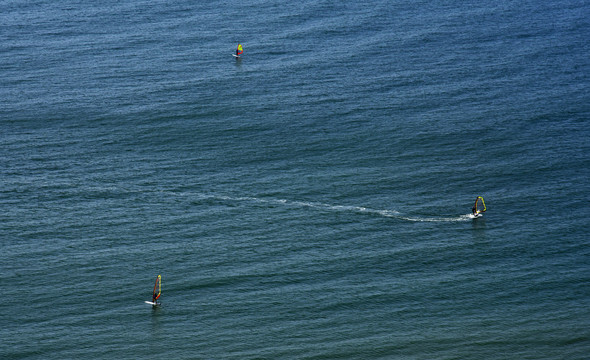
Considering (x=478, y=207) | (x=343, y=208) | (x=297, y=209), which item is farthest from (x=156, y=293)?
(x=478, y=207)

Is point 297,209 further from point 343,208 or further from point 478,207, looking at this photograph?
point 478,207

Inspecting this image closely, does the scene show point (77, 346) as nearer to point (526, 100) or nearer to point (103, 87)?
point (103, 87)

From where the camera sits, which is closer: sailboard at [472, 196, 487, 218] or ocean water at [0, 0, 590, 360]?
ocean water at [0, 0, 590, 360]

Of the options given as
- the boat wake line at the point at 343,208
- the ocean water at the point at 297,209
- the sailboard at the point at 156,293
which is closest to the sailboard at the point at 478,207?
the ocean water at the point at 297,209

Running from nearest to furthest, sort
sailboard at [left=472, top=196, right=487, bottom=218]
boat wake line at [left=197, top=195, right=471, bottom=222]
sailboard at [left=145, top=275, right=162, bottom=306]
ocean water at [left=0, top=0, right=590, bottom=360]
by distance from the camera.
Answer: ocean water at [left=0, top=0, right=590, bottom=360] < sailboard at [left=145, top=275, right=162, bottom=306] < sailboard at [left=472, top=196, right=487, bottom=218] < boat wake line at [left=197, top=195, right=471, bottom=222]

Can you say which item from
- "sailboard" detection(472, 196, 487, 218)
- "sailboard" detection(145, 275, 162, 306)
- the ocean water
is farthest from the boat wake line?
"sailboard" detection(145, 275, 162, 306)

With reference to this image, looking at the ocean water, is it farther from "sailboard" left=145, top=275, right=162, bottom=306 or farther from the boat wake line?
"sailboard" left=145, top=275, right=162, bottom=306

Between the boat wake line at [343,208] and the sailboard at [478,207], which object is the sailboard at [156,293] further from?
the sailboard at [478,207]
